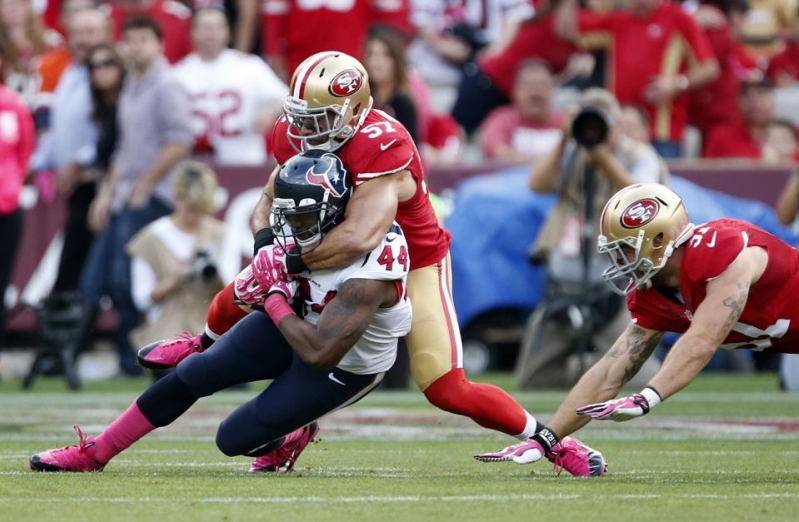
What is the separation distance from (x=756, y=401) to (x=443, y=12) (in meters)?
5.14

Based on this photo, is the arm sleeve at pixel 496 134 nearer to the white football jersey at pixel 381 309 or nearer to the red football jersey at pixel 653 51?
the red football jersey at pixel 653 51

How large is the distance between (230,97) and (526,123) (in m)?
2.32

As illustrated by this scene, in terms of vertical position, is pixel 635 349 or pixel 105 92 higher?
pixel 635 349

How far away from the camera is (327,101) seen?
5750 mm

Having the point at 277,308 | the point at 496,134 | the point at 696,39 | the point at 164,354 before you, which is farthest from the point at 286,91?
the point at 277,308

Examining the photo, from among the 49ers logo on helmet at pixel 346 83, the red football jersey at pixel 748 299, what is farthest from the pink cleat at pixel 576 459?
the 49ers logo on helmet at pixel 346 83

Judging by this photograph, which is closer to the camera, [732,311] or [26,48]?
[732,311]

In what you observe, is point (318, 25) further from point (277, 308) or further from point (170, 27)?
point (277, 308)

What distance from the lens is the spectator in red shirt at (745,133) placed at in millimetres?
12602

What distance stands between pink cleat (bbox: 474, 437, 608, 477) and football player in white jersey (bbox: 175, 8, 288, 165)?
6.06 m

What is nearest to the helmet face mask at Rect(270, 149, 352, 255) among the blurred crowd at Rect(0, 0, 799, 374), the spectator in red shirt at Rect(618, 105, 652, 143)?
the blurred crowd at Rect(0, 0, 799, 374)

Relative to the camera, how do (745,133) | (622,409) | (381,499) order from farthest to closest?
(745,133), (622,409), (381,499)

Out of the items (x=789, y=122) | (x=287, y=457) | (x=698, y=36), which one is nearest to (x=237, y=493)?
(x=287, y=457)

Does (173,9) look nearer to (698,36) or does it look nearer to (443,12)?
(443,12)
